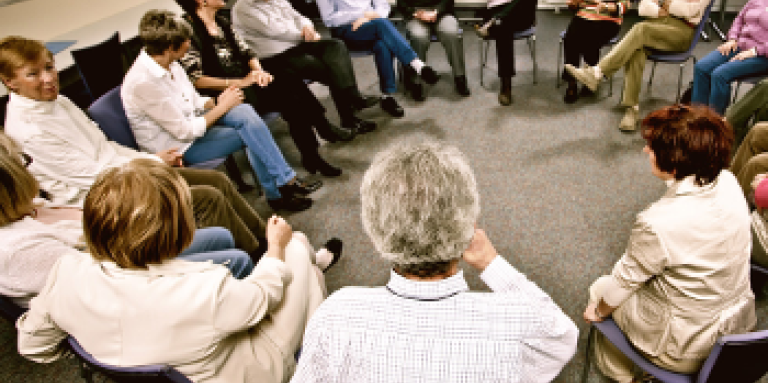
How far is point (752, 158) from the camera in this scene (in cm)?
186

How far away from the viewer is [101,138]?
2.14 metres

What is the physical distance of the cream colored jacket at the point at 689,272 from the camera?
1165mm

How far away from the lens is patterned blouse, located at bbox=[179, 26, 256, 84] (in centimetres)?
270

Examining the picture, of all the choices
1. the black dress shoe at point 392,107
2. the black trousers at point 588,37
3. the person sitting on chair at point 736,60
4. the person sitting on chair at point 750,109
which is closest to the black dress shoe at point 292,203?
the black dress shoe at point 392,107

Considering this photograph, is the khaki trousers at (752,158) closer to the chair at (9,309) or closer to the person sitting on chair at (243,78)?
the person sitting on chair at (243,78)

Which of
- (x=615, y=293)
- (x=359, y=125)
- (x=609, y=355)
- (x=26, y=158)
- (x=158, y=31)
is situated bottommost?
(x=609, y=355)

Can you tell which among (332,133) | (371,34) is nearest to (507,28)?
(371,34)

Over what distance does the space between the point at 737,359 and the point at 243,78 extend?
2.81 metres

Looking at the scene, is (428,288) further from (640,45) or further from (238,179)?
(640,45)

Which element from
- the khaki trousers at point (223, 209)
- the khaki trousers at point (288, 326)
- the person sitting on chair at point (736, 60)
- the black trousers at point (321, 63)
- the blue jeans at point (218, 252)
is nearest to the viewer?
the khaki trousers at point (288, 326)

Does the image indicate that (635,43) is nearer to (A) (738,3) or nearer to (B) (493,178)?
(B) (493,178)

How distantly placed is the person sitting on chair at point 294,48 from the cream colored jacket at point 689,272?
2354 millimetres

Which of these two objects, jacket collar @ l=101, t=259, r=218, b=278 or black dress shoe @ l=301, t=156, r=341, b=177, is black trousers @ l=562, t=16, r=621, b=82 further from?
jacket collar @ l=101, t=259, r=218, b=278

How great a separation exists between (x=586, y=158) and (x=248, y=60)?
7.70 feet
